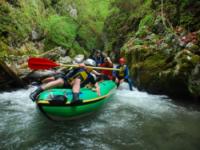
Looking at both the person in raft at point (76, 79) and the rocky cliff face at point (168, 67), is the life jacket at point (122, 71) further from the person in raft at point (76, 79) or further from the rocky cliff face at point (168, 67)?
the person in raft at point (76, 79)

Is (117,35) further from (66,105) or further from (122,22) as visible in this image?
(66,105)

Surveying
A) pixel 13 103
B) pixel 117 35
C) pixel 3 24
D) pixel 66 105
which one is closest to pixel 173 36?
pixel 66 105

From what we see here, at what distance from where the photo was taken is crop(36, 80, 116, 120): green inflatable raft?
461cm

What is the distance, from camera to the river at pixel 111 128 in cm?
414

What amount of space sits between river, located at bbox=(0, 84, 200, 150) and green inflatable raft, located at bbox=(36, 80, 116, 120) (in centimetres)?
27

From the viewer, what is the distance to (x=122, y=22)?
16.8 meters

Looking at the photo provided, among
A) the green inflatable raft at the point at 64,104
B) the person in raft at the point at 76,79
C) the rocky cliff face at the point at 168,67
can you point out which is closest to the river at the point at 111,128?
the green inflatable raft at the point at 64,104

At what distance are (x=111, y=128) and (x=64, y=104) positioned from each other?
111cm

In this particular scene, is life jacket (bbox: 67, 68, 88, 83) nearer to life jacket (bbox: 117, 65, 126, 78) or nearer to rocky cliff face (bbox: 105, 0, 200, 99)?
rocky cliff face (bbox: 105, 0, 200, 99)

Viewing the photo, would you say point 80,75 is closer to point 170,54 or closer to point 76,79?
point 76,79

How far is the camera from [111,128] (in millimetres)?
4918

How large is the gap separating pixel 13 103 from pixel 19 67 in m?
2.92

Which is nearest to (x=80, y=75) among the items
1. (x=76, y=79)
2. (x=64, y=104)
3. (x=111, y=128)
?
(x=76, y=79)

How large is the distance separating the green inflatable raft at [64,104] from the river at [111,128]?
267 mm
